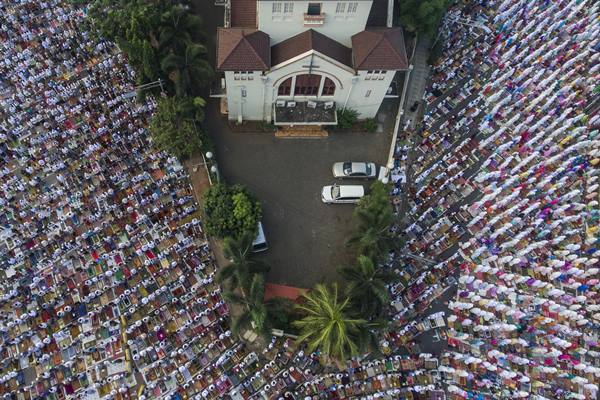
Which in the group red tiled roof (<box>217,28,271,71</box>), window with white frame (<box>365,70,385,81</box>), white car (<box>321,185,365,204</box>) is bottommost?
→ white car (<box>321,185,365,204</box>)

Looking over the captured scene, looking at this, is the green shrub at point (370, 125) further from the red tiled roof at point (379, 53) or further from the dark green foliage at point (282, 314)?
the dark green foliage at point (282, 314)

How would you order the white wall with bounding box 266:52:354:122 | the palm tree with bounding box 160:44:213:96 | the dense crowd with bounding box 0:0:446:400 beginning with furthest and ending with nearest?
the palm tree with bounding box 160:44:213:96
the white wall with bounding box 266:52:354:122
the dense crowd with bounding box 0:0:446:400

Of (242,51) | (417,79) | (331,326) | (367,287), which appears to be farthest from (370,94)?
(331,326)

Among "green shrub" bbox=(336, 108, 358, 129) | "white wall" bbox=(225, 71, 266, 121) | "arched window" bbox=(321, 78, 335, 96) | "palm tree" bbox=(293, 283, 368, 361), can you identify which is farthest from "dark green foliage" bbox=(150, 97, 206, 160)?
"palm tree" bbox=(293, 283, 368, 361)

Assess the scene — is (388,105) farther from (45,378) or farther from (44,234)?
(45,378)

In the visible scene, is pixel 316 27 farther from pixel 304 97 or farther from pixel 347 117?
pixel 347 117

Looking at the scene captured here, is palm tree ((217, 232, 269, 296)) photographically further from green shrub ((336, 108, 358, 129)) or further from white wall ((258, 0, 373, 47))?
white wall ((258, 0, 373, 47))

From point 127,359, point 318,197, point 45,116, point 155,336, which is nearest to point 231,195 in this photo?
point 318,197
